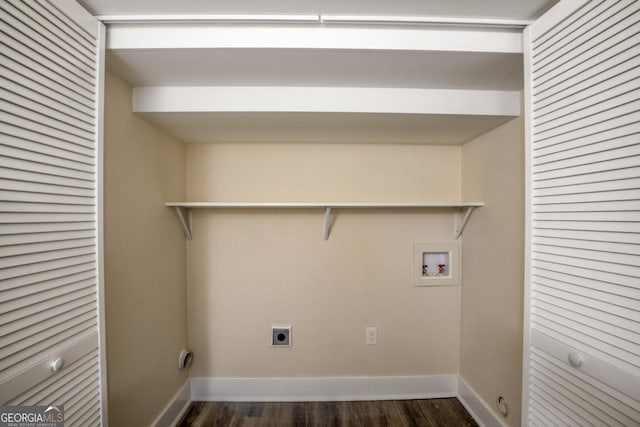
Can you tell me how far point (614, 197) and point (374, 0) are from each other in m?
1.01

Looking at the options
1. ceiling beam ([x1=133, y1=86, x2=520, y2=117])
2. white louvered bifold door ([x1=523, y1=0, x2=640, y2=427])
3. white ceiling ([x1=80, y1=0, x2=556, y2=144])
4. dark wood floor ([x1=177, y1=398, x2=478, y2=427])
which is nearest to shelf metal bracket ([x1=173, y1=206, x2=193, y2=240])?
white ceiling ([x1=80, y1=0, x2=556, y2=144])

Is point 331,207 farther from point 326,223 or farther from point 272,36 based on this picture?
point 272,36

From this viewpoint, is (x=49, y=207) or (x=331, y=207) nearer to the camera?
(x=49, y=207)

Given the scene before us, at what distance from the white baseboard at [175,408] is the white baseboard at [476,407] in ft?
6.43

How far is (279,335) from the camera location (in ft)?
5.99

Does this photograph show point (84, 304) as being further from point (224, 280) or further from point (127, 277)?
point (224, 280)

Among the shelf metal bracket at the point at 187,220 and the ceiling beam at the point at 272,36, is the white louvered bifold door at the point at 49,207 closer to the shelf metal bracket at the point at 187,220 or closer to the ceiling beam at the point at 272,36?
the ceiling beam at the point at 272,36

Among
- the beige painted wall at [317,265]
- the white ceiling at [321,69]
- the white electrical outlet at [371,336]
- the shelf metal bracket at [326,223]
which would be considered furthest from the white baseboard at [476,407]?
the white ceiling at [321,69]

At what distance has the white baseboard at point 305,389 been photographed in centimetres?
180

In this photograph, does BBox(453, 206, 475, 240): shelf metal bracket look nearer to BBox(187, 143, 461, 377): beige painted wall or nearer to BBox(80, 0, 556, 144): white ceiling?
BBox(187, 143, 461, 377): beige painted wall

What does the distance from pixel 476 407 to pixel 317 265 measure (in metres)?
1.40

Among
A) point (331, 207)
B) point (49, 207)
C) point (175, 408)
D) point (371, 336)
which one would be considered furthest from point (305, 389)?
point (49, 207)

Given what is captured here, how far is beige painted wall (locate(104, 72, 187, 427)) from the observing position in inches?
44.1

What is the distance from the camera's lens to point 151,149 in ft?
4.59
